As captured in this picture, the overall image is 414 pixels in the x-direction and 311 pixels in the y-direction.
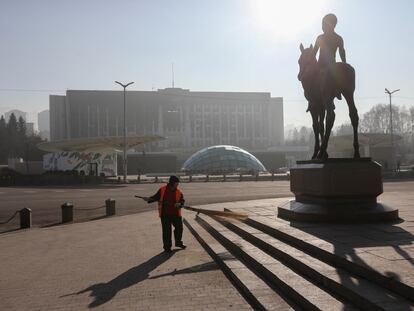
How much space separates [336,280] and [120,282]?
134 inches

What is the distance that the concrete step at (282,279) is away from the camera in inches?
192

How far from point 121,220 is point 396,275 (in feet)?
39.1

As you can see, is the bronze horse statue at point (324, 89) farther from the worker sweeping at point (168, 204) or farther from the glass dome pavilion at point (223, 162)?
the glass dome pavilion at point (223, 162)

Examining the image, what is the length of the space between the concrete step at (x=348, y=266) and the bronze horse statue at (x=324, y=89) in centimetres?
334

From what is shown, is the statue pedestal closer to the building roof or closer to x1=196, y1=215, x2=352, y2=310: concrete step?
x1=196, y1=215, x2=352, y2=310: concrete step

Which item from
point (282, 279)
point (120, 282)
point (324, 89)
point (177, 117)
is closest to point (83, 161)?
point (324, 89)

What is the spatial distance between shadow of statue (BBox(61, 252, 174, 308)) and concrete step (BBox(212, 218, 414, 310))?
1980 millimetres

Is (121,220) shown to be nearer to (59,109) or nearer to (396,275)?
(396,275)

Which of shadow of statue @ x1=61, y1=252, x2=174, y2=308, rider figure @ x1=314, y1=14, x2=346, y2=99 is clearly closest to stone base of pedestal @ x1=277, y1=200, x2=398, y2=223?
rider figure @ x1=314, y1=14, x2=346, y2=99

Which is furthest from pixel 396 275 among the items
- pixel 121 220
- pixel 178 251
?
pixel 121 220

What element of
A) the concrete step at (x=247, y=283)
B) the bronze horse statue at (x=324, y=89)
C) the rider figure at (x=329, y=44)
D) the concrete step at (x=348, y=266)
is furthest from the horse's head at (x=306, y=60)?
the concrete step at (x=247, y=283)

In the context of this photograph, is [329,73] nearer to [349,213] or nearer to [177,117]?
[349,213]

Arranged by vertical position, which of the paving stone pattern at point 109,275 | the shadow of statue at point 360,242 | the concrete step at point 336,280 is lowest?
the paving stone pattern at point 109,275

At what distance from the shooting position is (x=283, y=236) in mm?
8047
